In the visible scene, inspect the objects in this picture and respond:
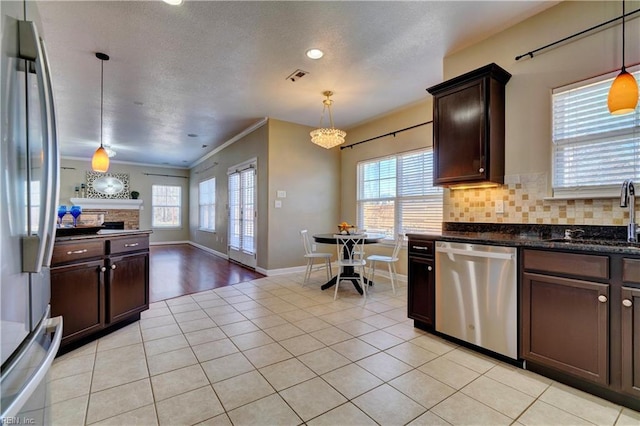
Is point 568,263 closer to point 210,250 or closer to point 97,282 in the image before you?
point 97,282

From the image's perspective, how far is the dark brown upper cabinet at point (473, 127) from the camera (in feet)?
8.73

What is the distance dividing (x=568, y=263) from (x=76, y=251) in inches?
140

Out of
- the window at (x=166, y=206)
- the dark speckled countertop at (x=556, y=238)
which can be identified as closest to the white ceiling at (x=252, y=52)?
the dark speckled countertop at (x=556, y=238)

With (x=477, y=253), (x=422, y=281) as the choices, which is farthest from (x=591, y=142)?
Result: (x=422, y=281)

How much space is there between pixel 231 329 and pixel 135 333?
33.9 inches

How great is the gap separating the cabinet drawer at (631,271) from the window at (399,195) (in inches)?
103

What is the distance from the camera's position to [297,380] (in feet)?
6.48

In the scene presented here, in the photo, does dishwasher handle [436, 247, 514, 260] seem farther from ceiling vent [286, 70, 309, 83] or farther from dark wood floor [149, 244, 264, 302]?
dark wood floor [149, 244, 264, 302]

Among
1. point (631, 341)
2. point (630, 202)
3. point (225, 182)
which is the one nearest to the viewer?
point (631, 341)

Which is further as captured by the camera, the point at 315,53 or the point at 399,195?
the point at 399,195

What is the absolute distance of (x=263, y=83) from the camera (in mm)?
3877

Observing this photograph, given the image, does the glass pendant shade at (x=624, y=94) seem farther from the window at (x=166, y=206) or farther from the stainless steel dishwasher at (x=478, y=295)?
the window at (x=166, y=206)

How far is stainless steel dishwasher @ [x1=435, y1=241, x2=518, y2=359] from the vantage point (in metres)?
2.16

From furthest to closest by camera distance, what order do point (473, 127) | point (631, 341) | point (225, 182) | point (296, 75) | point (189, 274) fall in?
1. point (225, 182)
2. point (189, 274)
3. point (296, 75)
4. point (473, 127)
5. point (631, 341)
